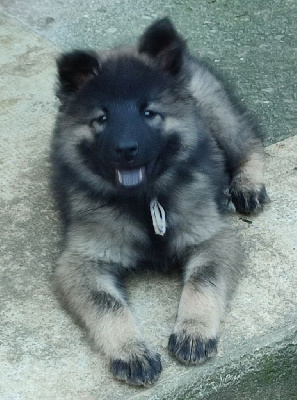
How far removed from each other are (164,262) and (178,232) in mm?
157

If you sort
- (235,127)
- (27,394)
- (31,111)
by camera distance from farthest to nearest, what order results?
(31,111)
(235,127)
(27,394)

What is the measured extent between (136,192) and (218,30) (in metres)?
2.92

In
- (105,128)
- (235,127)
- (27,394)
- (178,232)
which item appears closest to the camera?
(27,394)

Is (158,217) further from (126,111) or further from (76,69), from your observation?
(76,69)

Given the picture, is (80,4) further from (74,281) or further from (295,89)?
(74,281)

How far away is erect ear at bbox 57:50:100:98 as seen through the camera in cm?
382

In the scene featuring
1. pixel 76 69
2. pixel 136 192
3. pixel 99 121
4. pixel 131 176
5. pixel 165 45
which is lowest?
pixel 136 192

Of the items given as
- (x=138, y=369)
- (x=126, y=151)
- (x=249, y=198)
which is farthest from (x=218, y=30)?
(x=138, y=369)

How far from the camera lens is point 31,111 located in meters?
5.46

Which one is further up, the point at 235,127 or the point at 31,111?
the point at 235,127

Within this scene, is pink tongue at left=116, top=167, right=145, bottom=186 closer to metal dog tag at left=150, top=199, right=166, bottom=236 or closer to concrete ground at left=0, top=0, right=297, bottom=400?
metal dog tag at left=150, top=199, right=166, bottom=236

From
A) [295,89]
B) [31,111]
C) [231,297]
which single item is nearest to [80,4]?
[31,111]

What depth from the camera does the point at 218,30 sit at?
21.1 feet

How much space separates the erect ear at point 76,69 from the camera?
3818 millimetres
